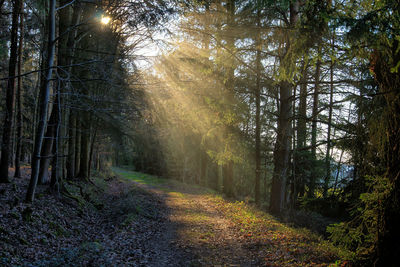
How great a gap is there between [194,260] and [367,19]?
5.85 metres

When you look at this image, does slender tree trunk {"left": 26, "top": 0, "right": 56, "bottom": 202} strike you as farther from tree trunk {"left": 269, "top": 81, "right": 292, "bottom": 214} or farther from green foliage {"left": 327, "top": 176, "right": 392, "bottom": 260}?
tree trunk {"left": 269, "top": 81, "right": 292, "bottom": 214}

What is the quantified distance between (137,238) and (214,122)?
20.8 feet

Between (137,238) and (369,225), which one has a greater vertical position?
(369,225)

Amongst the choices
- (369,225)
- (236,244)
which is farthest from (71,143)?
(369,225)

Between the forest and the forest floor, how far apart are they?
5cm

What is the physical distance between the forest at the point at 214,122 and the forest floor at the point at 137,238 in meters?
0.05

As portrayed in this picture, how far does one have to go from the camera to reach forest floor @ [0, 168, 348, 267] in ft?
17.5

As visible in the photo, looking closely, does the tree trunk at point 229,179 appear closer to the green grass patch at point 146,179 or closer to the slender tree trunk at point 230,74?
the slender tree trunk at point 230,74

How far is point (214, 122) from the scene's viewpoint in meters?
12.0

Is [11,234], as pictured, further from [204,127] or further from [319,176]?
[319,176]

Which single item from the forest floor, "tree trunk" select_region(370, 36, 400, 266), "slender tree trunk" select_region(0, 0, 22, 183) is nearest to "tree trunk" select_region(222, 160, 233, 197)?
the forest floor

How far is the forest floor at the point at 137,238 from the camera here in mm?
5336

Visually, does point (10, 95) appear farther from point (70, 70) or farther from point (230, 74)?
point (230, 74)

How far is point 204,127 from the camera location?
12.9m
